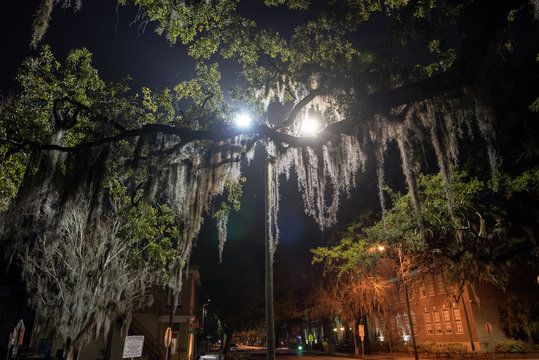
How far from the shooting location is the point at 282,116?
26.0 ft

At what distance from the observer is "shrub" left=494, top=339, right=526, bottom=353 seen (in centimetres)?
2041

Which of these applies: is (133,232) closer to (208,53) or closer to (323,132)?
(208,53)

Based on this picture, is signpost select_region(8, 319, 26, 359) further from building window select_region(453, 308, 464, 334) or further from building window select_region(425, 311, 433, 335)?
building window select_region(425, 311, 433, 335)

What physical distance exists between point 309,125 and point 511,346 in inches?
938

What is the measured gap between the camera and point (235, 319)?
3228 cm

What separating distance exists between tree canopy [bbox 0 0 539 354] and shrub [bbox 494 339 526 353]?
47.3ft

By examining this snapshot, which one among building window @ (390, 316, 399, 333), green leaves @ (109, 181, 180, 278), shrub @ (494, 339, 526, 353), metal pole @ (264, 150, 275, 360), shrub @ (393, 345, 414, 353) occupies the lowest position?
shrub @ (393, 345, 414, 353)

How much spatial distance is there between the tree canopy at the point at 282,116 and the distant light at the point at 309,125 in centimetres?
7

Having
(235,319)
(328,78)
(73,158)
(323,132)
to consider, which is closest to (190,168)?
(73,158)

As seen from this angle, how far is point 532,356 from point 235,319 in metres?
24.2

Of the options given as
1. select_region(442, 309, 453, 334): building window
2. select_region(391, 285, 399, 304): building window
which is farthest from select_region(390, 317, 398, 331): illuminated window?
select_region(442, 309, 453, 334): building window

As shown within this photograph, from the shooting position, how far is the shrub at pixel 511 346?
2041 centimetres

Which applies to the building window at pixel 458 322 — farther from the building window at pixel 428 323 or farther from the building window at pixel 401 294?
the building window at pixel 401 294

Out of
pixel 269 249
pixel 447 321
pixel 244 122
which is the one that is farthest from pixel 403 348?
pixel 244 122
